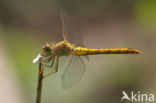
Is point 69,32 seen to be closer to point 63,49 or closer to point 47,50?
point 63,49

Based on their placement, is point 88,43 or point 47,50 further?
point 88,43

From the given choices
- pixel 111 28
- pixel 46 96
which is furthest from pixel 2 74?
pixel 111 28

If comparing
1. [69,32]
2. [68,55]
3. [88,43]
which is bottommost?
[68,55]

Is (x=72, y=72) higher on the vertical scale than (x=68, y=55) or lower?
lower

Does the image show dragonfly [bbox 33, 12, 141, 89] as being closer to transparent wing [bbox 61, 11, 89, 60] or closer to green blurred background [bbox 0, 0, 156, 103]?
transparent wing [bbox 61, 11, 89, 60]

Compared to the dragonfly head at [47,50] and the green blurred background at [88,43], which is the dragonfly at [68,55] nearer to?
the dragonfly head at [47,50]

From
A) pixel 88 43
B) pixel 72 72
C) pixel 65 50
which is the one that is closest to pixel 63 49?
pixel 65 50
